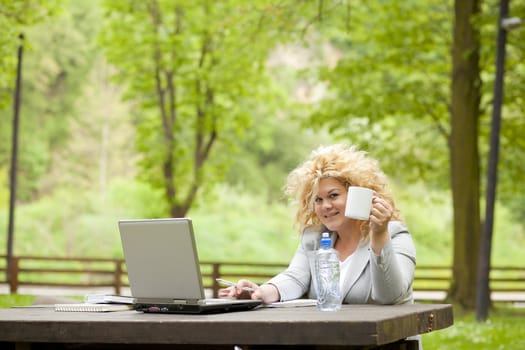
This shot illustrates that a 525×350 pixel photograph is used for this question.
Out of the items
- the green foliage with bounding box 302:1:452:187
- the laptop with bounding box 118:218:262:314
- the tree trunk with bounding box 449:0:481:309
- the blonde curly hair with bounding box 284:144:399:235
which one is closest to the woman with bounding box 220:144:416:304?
the blonde curly hair with bounding box 284:144:399:235

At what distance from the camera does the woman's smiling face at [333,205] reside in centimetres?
539

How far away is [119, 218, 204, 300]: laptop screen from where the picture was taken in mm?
4199

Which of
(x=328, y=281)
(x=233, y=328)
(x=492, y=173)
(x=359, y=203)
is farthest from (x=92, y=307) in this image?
(x=492, y=173)

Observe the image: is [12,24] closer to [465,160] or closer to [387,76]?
[465,160]

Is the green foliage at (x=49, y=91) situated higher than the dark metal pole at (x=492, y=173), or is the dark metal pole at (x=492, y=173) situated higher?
the green foliage at (x=49, y=91)

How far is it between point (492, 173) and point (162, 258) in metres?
12.1

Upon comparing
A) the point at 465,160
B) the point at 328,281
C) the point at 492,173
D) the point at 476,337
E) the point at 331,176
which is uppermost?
the point at 465,160

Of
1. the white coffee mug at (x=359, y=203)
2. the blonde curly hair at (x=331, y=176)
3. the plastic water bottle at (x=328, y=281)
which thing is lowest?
the plastic water bottle at (x=328, y=281)

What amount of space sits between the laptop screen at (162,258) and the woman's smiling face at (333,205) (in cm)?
127

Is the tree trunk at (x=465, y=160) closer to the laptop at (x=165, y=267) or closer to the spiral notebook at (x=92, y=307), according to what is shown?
the spiral notebook at (x=92, y=307)

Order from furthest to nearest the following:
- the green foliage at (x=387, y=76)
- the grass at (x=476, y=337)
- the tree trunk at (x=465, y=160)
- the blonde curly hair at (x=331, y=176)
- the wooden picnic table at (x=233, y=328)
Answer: the green foliage at (x=387, y=76)
the tree trunk at (x=465, y=160)
the grass at (x=476, y=337)
the blonde curly hair at (x=331, y=176)
the wooden picnic table at (x=233, y=328)

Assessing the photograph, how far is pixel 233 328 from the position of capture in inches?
155

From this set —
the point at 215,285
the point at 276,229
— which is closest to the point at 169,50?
the point at 215,285

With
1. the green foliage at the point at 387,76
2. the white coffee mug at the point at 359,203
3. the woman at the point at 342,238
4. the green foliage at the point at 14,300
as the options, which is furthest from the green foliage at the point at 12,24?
the white coffee mug at the point at 359,203
